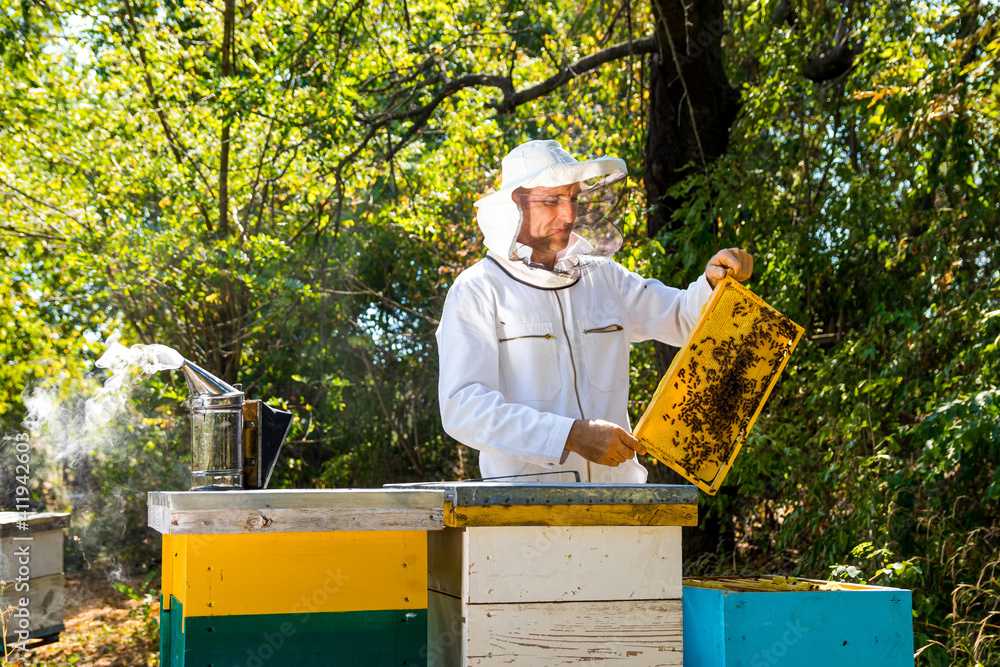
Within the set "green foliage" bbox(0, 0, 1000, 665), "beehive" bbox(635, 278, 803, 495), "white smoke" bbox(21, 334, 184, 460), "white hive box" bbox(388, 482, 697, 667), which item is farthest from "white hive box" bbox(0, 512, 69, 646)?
"beehive" bbox(635, 278, 803, 495)

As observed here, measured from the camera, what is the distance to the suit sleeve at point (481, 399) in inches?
81.5

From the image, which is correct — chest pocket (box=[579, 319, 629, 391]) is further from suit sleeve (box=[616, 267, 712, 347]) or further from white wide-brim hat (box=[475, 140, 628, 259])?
white wide-brim hat (box=[475, 140, 628, 259])

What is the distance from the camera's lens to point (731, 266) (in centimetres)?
227

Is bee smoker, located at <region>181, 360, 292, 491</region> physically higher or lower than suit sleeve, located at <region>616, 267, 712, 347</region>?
lower

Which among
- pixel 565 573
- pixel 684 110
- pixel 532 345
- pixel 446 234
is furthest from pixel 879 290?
pixel 446 234

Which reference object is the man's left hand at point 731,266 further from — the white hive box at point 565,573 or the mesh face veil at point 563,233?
the white hive box at point 565,573

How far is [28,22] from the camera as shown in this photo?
20.4ft

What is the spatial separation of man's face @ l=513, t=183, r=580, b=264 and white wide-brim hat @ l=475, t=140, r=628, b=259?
32 millimetres

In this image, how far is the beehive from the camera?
2.02 metres

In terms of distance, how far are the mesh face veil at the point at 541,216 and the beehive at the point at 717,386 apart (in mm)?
A: 476

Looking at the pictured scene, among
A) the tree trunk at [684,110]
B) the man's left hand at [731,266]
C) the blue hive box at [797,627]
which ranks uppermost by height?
the tree trunk at [684,110]

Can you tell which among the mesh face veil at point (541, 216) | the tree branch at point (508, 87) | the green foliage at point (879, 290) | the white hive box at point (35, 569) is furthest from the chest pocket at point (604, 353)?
the white hive box at point (35, 569)

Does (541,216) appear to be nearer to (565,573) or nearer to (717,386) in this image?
(717,386)

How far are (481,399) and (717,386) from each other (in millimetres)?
591
